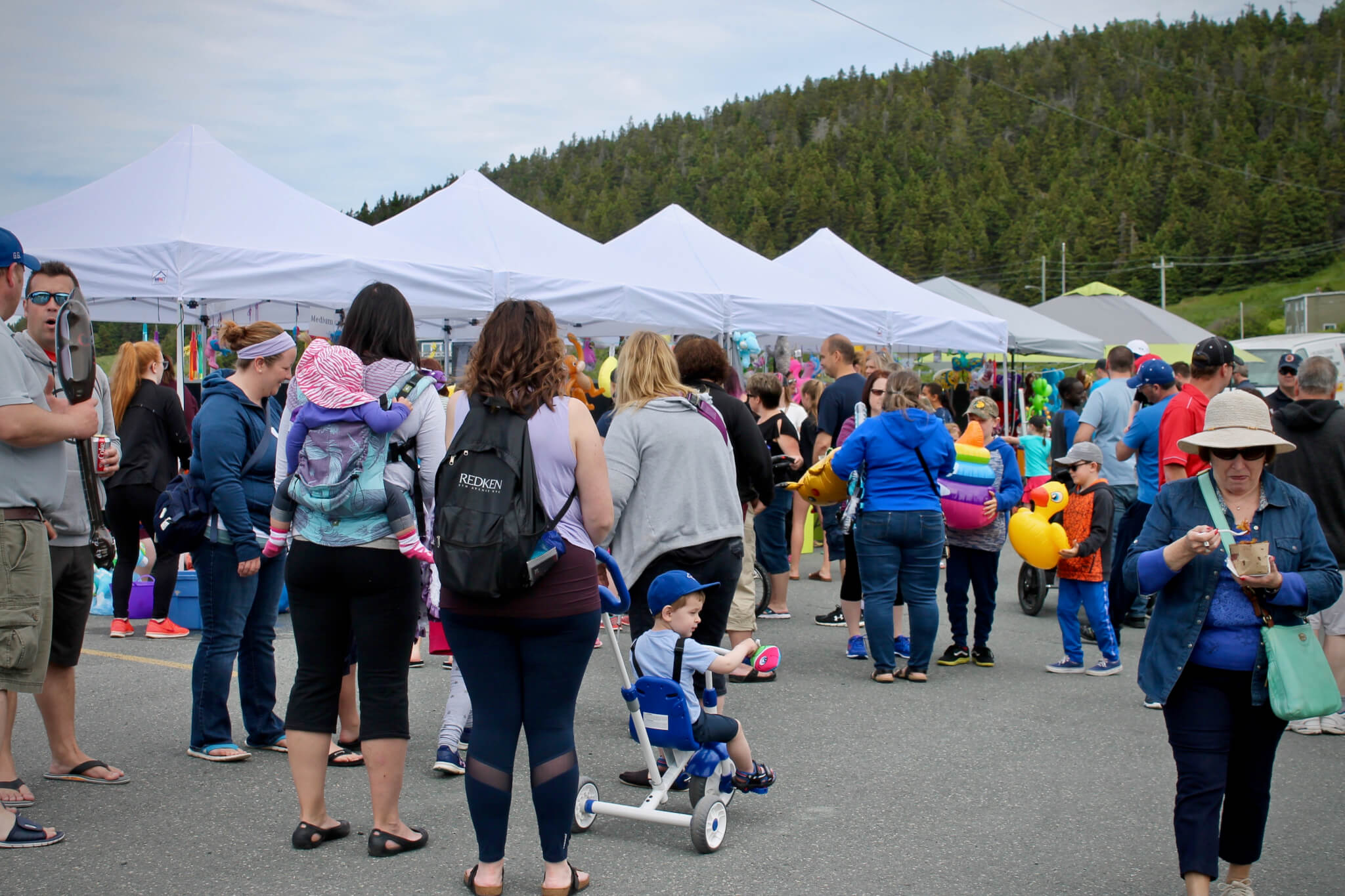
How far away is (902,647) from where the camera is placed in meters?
6.74

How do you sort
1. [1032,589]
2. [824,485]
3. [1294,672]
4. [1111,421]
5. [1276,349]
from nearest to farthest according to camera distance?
[1294,672], [824,485], [1111,421], [1032,589], [1276,349]

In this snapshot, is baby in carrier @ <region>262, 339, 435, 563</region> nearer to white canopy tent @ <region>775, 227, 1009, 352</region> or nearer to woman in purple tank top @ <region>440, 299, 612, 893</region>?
woman in purple tank top @ <region>440, 299, 612, 893</region>

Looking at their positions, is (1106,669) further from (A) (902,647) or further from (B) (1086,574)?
(A) (902,647)

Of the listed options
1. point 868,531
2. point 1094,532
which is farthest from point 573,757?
point 1094,532

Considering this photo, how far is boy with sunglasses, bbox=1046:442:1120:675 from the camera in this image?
6.54 meters

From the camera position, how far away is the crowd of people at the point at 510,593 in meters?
3.03

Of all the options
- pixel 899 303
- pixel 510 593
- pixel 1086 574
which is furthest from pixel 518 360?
pixel 899 303

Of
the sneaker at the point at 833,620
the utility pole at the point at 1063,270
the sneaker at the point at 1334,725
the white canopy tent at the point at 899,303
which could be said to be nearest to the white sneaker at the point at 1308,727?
the sneaker at the point at 1334,725

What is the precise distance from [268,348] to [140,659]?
3.22 metres

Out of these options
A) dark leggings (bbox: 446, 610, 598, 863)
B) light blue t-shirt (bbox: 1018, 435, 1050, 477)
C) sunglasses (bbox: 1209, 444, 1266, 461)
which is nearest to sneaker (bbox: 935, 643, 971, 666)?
light blue t-shirt (bbox: 1018, 435, 1050, 477)

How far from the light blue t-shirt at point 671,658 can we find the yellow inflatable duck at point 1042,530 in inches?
144

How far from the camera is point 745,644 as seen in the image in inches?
142

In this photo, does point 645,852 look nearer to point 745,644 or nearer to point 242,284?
point 745,644

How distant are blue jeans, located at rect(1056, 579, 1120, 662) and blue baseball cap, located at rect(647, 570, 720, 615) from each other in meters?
3.65
